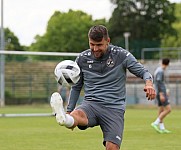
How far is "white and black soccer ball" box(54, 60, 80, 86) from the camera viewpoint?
856 centimetres

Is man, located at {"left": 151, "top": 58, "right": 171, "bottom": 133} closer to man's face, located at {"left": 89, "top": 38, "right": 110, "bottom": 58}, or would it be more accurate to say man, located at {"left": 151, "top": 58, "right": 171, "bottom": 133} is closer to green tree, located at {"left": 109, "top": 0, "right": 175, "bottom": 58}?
man's face, located at {"left": 89, "top": 38, "right": 110, "bottom": 58}

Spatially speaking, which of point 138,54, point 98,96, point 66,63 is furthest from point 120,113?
point 138,54

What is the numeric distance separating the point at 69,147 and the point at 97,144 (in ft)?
2.98

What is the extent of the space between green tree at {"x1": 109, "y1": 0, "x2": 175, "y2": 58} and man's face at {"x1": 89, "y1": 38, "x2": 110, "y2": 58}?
87.2m

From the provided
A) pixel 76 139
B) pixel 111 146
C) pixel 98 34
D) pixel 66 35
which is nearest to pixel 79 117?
pixel 111 146

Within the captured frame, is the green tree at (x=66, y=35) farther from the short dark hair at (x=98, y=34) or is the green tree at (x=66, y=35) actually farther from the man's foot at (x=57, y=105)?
the man's foot at (x=57, y=105)

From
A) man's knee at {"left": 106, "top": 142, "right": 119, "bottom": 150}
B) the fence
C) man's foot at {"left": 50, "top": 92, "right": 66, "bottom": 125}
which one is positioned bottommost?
the fence

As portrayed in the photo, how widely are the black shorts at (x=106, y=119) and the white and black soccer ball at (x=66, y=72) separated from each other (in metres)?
0.50

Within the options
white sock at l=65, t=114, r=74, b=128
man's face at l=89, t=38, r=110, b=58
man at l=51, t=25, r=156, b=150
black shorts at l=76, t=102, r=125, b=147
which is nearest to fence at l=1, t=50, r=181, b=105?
man at l=51, t=25, r=156, b=150

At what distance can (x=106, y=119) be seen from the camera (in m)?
8.94

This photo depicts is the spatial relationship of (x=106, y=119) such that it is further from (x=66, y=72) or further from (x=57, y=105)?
(x=57, y=105)

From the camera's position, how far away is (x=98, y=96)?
903 cm

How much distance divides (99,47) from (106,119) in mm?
1021

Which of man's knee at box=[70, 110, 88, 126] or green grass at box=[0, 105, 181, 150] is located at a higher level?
man's knee at box=[70, 110, 88, 126]
